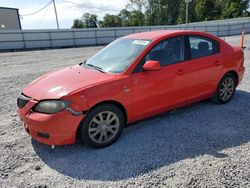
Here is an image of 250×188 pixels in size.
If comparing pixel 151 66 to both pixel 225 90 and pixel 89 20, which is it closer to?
pixel 225 90

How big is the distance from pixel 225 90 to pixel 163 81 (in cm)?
186

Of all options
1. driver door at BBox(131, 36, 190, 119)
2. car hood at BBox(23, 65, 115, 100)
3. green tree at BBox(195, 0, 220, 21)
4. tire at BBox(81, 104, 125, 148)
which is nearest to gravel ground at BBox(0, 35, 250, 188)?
tire at BBox(81, 104, 125, 148)

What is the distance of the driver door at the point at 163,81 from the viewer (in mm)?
3557

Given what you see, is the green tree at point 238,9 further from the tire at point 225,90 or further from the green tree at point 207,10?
the tire at point 225,90

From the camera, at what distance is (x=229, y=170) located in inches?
109

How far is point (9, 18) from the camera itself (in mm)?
29703

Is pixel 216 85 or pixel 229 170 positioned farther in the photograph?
pixel 216 85

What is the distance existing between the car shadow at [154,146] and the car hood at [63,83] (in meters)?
0.87

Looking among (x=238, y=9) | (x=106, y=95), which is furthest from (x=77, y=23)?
(x=106, y=95)

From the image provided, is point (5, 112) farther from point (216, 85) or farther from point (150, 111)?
point (216, 85)

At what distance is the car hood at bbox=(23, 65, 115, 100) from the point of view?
10.3 feet

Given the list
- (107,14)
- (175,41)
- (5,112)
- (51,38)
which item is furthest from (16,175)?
(107,14)

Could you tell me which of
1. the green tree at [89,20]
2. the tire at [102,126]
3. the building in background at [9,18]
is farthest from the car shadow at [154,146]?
the green tree at [89,20]

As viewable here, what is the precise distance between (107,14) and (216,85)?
8652cm
